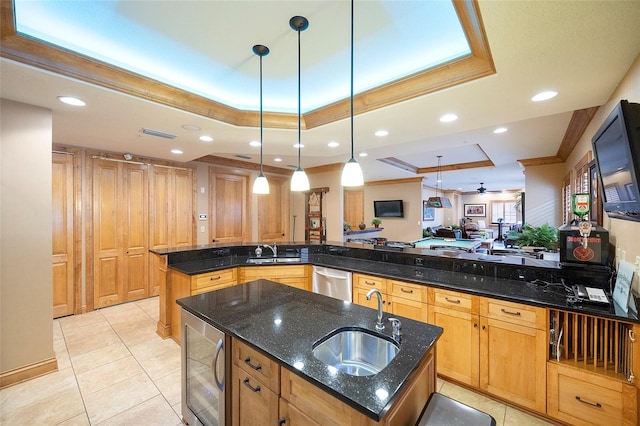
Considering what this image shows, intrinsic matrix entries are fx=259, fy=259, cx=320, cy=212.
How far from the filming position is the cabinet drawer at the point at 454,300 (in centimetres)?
215

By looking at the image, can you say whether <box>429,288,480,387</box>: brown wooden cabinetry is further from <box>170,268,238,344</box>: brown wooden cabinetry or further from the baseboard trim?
the baseboard trim

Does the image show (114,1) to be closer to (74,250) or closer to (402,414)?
(402,414)

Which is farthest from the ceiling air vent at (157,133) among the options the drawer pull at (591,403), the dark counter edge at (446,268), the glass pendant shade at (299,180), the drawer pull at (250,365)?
the drawer pull at (591,403)

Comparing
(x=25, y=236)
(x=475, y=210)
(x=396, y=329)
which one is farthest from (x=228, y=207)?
(x=475, y=210)

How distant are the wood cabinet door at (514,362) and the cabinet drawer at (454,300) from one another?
0.13 m

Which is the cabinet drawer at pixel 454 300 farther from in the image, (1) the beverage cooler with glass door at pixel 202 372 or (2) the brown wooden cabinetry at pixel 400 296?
(1) the beverage cooler with glass door at pixel 202 372

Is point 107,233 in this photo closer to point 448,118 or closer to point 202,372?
point 202,372

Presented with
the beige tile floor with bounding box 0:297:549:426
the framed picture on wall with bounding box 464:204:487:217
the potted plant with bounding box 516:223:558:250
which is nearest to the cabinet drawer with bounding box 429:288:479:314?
the beige tile floor with bounding box 0:297:549:426

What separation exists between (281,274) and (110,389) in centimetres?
186

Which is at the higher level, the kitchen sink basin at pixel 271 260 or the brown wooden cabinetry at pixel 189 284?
the kitchen sink basin at pixel 271 260

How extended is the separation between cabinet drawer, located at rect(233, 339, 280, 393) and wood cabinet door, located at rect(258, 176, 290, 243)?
15.5 feet

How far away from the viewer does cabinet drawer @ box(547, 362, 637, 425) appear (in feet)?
5.35

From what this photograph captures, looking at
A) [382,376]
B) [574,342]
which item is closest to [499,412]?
[574,342]

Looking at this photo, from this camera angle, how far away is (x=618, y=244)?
6.73ft
